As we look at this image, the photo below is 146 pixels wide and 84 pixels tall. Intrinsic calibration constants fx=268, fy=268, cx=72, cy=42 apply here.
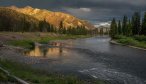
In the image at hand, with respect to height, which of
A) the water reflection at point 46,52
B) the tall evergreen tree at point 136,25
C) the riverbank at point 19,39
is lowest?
the water reflection at point 46,52

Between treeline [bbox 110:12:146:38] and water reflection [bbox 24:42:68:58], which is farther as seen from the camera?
treeline [bbox 110:12:146:38]

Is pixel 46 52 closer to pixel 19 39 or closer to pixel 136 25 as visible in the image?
pixel 19 39

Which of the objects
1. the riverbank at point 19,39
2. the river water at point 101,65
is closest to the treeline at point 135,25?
the riverbank at point 19,39

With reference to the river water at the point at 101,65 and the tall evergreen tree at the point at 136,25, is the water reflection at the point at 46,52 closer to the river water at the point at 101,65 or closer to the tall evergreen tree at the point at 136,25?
the river water at the point at 101,65

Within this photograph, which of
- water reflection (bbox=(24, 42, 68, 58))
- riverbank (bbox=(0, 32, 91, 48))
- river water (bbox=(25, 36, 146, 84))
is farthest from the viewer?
riverbank (bbox=(0, 32, 91, 48))

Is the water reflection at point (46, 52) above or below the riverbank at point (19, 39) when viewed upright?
below

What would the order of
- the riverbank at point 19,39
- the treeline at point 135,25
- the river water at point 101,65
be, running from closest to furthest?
1. the river water at point 101,65
2. the riverbank at point 19,39
3. the treeline at point 135,25

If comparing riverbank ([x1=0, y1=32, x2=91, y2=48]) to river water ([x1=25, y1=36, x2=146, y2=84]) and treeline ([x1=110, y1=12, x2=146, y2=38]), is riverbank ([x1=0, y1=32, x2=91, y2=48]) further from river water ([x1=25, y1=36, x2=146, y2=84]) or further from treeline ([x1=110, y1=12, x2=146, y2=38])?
treeline ([x1=110, y1=12, x2=146, y2=38])

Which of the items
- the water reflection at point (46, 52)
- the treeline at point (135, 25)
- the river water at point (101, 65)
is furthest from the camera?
the treeline at point (135, 25)

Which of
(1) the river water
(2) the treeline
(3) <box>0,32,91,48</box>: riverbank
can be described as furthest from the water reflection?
(2) the treeline

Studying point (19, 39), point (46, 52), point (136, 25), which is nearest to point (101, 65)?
point (46, 52)

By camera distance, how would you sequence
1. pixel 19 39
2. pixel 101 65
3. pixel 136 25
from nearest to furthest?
pixel 101 65, pixel 19 39, pixel 136 25

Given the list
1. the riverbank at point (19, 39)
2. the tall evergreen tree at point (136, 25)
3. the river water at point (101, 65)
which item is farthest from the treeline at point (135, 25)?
the river water at point (101, 65)

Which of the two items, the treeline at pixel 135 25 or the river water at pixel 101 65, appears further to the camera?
the treeline at pixel 135 25
